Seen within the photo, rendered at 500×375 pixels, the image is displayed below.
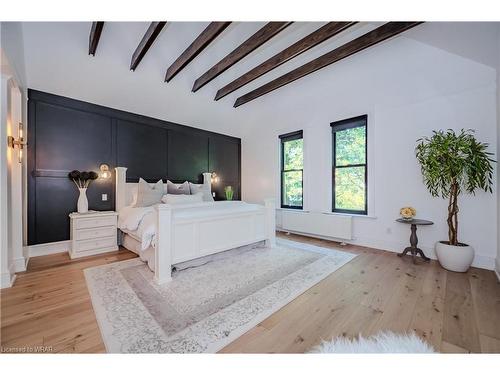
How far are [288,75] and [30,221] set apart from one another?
453 centimetres

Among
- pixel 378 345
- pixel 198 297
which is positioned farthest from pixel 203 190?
pixel 378 345

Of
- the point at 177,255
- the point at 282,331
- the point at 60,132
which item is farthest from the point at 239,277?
the point at 60,132

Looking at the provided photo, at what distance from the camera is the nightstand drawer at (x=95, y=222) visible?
3041 millimetres

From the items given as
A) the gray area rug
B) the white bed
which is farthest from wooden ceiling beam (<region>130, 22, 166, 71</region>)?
the gray area rug

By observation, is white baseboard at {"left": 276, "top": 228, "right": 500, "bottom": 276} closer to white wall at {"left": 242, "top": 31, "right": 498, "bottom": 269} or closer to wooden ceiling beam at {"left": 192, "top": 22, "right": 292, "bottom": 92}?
white wall at {"left": 242, "top": 31, "right": 498, "bottom": 269}

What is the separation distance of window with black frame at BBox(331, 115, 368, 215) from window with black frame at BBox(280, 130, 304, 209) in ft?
2.56

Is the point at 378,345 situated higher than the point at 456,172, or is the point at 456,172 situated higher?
the point at 456,172

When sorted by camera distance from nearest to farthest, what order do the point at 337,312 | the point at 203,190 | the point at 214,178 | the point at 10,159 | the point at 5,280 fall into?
the point at 337,312 < the point at 5,280 < the point at 10,159 < the point at 203,190 < the point at 214,178

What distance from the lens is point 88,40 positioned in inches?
108

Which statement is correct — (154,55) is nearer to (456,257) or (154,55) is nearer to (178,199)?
(178,199)

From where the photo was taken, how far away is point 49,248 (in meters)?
3.16

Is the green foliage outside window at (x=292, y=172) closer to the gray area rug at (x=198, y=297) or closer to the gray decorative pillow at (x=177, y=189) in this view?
the gray area rug at (x=198, y=297)

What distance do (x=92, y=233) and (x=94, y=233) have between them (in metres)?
0.02
